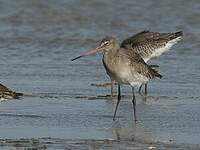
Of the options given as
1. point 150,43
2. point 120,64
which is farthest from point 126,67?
point 150,43

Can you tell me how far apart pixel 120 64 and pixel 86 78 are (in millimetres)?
2396

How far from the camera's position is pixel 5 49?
15812 mm

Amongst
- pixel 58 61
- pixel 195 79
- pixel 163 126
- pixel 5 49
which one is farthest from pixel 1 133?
pixel 5 49

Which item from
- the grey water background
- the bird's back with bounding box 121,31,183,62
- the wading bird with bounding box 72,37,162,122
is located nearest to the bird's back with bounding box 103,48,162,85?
the wading bird with bounding box 72,37,162,122

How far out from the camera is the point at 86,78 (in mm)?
13328

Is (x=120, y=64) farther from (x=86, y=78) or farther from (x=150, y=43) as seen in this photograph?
(x=150, y=43)

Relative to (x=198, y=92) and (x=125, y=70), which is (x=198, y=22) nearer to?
(x=198, y=92)

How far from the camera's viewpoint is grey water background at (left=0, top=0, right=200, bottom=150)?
937cm

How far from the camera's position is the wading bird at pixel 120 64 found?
10.9 m

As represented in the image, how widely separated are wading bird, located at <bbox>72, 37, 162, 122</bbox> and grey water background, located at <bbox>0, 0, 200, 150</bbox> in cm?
43

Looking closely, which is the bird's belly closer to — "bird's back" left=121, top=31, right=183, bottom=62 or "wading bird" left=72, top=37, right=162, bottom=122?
"wading bird" left=72, top=37, right=162, bottom=122

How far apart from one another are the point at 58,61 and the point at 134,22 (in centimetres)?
414

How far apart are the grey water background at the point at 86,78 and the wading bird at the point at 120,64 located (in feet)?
1.42

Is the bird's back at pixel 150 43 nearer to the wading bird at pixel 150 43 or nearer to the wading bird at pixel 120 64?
the wading bird at pixel 150 43
